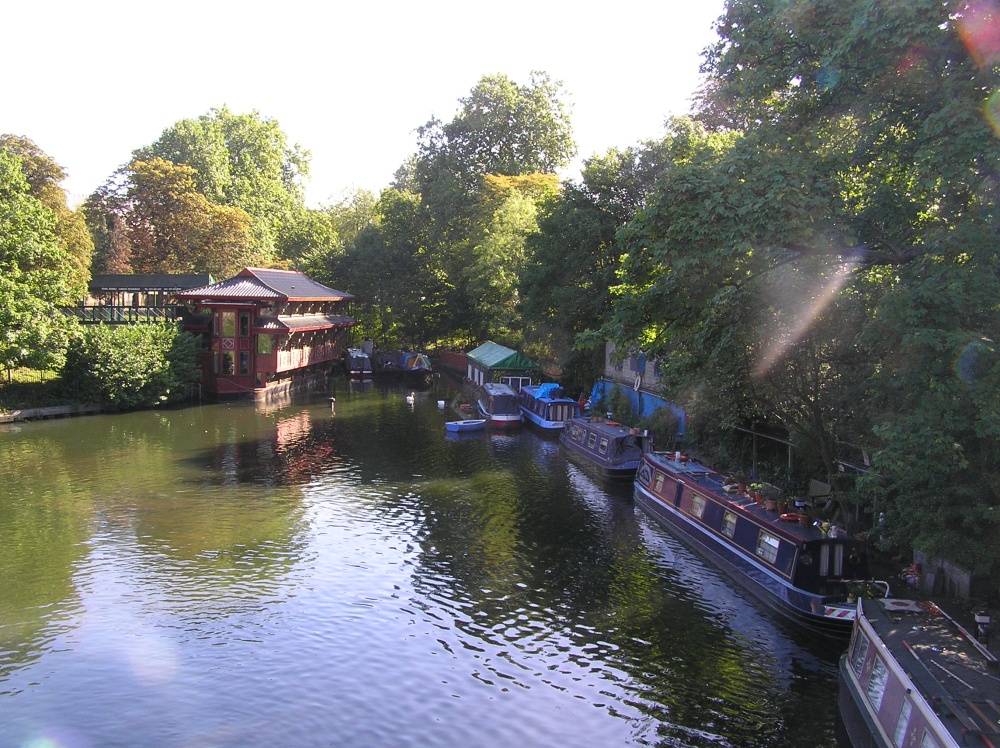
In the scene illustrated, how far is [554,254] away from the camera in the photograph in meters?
45.0

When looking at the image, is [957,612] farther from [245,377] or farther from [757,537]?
[245,377]

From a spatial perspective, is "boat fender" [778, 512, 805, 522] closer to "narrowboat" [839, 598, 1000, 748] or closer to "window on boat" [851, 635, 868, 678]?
"narrowboat" [839, 598, 1000, 748]

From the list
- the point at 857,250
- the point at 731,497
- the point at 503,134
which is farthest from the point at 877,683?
the point at 503,134

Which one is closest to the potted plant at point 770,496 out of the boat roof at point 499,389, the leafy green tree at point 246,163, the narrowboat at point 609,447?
the narrowboat at point 609,447

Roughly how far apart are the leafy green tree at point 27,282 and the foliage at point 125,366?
1.52m

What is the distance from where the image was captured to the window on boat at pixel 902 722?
1095 cm

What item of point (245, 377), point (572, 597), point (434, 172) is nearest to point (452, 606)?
point (572, 597)

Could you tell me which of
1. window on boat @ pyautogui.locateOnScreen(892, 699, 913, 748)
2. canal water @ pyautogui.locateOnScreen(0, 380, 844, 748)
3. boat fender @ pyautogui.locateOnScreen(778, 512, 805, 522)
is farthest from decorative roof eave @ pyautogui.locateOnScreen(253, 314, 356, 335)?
window on boat @ pyautogui.locateOnScreen(892, 699, 913, 748)

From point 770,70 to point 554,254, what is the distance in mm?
27287

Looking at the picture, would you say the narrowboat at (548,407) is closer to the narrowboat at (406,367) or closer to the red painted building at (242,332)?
the red painted building at (242,332)

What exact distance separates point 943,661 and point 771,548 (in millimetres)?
6890

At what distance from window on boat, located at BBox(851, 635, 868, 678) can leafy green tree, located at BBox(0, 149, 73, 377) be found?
4065 centimetres

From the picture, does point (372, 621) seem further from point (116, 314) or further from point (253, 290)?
point (116, 314)

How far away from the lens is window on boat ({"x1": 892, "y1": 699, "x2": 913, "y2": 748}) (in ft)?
35.9
